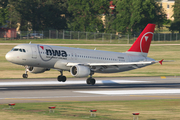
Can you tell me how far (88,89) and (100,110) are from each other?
12.9 meters

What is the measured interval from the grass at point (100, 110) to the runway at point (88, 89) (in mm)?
2517

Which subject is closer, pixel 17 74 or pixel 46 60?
pixel 46 60

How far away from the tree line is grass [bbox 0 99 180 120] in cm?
9681

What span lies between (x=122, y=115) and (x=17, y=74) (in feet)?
102

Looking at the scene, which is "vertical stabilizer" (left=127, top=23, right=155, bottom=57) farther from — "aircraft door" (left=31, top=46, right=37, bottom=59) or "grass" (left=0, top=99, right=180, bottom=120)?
"grass" (left=0, top=99, right=180, bottom=120)

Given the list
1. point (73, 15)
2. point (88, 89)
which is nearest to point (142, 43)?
point (88, 89)

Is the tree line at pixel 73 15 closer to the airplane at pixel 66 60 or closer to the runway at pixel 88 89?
the runway at pixel 88 89

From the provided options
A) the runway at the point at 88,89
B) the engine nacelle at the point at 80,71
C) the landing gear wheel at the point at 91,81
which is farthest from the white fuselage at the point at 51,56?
the runway at the point at 88,89

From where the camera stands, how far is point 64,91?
3591 cm

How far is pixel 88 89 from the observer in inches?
1497

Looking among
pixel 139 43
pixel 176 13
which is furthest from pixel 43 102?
pixel 176 13

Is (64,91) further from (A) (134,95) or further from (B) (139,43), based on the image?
(B) (139,43)

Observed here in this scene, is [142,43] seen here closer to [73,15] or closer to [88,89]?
[88,89]

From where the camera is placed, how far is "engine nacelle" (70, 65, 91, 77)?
3859 cm
